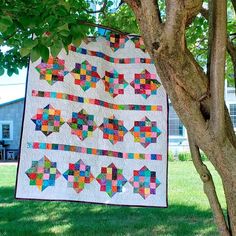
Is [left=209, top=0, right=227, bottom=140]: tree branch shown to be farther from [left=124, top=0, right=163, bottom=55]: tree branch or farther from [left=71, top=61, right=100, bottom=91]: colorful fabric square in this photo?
[left=71, top=61, right=100, bottom=91]: colorful fabric square

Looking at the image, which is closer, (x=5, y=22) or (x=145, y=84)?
(x=5, y=22)

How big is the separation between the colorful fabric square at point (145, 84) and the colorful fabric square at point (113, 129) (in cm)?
28

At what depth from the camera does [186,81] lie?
6.77 ft

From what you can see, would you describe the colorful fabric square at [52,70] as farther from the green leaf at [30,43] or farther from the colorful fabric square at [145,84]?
the green leaf at [30,43]

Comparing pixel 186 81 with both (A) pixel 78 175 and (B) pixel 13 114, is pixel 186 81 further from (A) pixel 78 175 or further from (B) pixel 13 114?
(B) pixel 13 114

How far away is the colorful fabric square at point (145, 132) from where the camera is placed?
340 centimetres

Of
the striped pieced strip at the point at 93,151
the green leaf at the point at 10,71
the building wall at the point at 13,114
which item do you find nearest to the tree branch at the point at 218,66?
the striped pieced strip at the point at 93,151

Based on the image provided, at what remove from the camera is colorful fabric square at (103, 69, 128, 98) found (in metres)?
3.40

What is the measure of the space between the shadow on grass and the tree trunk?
3.36m

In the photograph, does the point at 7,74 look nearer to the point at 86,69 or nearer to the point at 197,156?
the point at 86,69

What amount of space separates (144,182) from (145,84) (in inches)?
29.0

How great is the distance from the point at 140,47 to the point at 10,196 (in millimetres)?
5663

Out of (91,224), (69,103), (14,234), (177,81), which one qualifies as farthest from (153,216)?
(177,81)

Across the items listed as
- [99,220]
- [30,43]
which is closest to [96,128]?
[30,43]
